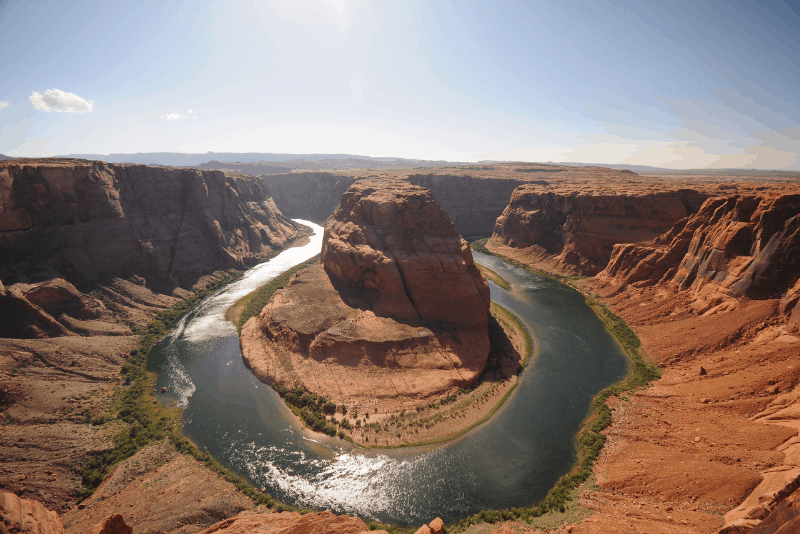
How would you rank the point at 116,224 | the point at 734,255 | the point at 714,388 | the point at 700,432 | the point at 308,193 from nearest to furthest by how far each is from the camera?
the point at 700,432 < the point at 714,388 < the point at 734,255 < the point at 116,224 < the point at 308,193

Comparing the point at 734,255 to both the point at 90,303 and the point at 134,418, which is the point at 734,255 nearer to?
the point at 134,418

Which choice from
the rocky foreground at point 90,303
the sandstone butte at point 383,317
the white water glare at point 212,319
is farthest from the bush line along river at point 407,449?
the sandstone butte at point 383,317

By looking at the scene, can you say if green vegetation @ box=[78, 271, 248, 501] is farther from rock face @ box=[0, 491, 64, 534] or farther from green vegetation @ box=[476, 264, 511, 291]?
green vegetation @ box=[476, 264, 511, 291]

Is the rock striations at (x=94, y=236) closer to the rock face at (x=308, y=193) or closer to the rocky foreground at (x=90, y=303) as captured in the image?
the rocky foreground at (x=90, y=303)

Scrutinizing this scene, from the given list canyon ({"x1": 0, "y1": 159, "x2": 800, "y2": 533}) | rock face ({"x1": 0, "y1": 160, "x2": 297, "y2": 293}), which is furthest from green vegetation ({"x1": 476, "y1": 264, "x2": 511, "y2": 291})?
rock face ({"x1": 0, "y1": 160, "x2": 297, "y2": 293})

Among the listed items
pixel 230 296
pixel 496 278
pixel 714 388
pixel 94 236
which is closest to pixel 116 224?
pixel 94 236
